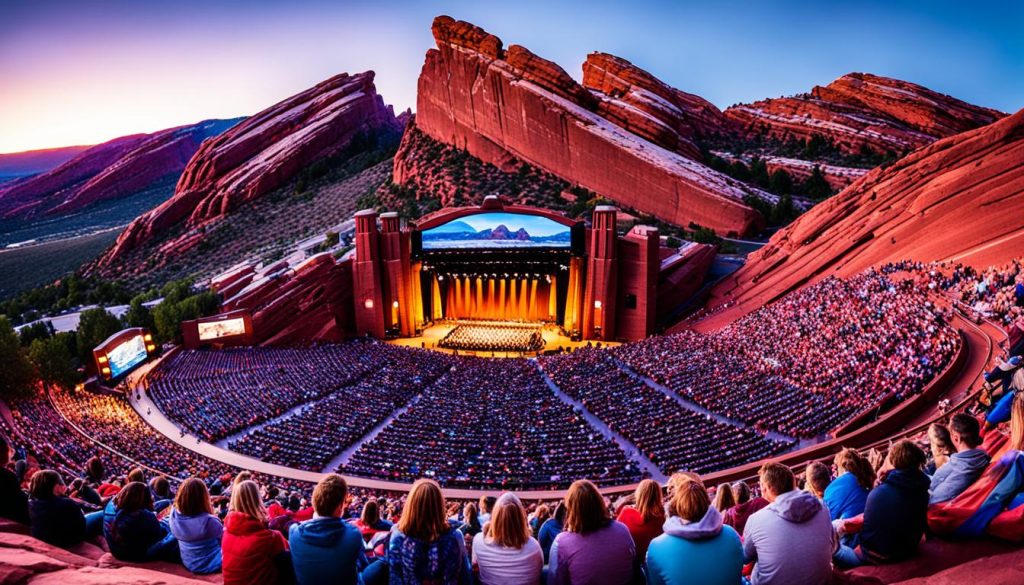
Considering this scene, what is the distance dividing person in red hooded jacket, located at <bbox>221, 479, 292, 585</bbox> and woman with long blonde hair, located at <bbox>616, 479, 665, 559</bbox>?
270 cm

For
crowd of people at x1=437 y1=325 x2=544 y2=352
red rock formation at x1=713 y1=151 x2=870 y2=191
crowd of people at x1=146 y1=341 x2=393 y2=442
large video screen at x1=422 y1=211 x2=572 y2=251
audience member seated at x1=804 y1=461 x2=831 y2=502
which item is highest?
red rock formation at x1=713 y1=151 x2=870 y2=191

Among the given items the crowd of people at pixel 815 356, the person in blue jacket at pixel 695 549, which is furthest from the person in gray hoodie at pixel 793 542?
the crowd of people at pixel 815 356

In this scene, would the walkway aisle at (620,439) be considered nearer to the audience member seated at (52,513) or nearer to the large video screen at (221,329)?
the audience member seated at (52,513)

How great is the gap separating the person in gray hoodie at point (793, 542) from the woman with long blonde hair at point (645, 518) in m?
0.85

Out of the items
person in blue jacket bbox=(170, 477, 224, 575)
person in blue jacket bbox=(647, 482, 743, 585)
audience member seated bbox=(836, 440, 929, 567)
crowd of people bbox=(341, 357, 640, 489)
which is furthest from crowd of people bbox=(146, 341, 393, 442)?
audience member seated bbox=(836, 440, 929, 567)

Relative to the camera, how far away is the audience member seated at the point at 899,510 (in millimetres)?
4078

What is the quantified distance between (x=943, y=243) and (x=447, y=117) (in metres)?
53.7

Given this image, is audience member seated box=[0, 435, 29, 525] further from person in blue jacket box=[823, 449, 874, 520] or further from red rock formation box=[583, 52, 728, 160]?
red rock formation box=[583, 52, 728, 160]

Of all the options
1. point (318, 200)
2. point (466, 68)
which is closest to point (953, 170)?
point (466, 68)

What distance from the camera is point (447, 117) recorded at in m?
70.1

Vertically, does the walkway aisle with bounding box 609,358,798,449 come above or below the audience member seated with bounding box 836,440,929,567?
below

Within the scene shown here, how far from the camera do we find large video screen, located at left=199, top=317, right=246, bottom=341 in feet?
108

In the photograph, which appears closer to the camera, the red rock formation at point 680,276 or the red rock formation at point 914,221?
the red rock formation at point 914,221

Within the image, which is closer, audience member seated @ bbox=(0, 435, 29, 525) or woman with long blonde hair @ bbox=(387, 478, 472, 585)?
woman with long blonde hair @ bbox=(387, 478, 472, 585)
